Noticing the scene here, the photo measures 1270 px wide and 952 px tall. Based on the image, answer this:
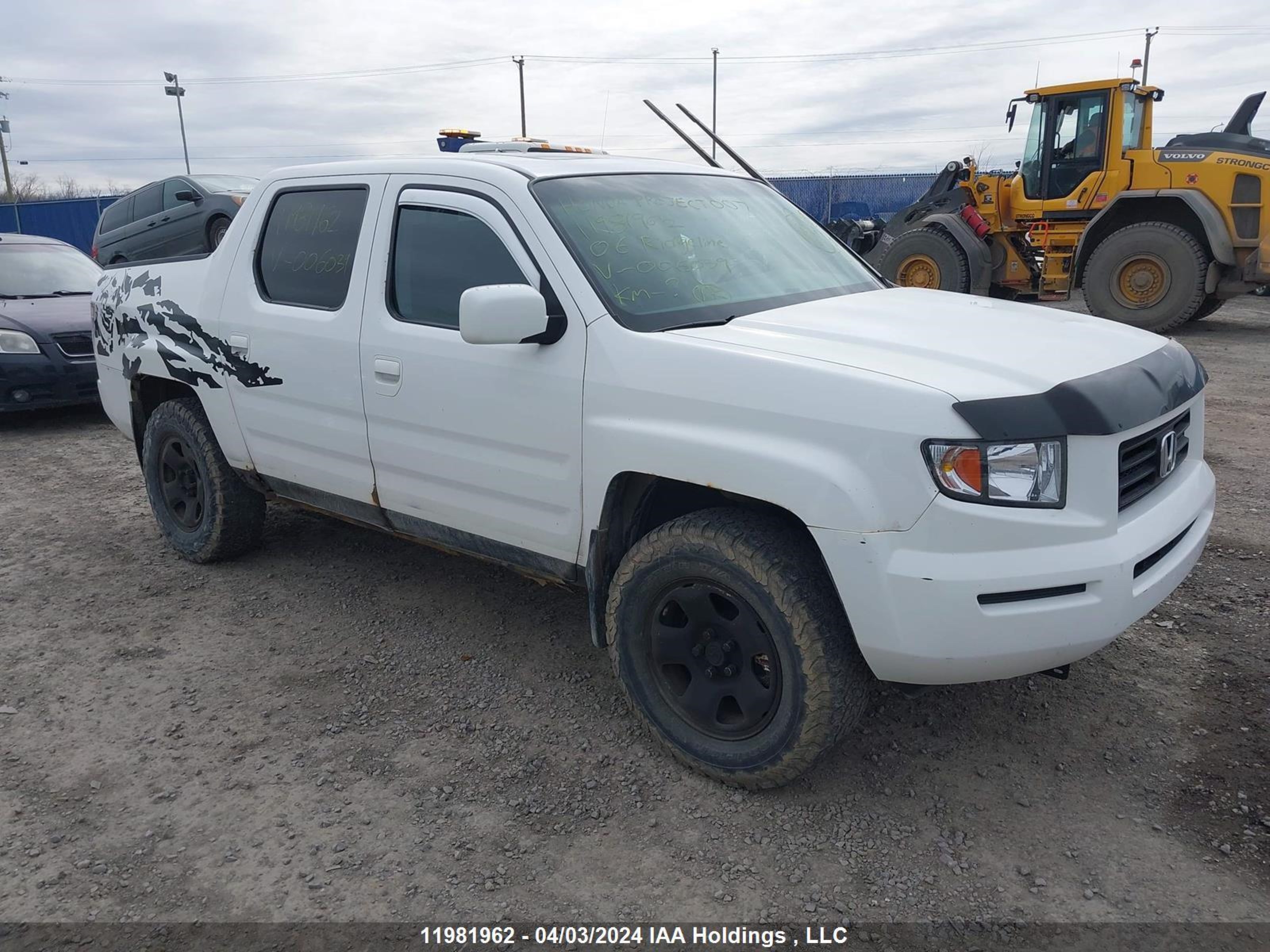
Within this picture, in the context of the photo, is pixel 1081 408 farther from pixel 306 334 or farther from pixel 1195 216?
pixel 1195 216

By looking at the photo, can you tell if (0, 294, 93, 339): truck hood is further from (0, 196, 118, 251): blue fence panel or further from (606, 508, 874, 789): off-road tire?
(0, 196, 118, 251): blue fence panel

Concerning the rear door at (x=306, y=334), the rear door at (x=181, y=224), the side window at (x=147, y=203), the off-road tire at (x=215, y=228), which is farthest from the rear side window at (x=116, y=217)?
the rear door at (x=306, y=334)

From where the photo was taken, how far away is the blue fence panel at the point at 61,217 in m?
27.5

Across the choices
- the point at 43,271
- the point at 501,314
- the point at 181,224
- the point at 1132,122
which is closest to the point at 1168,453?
the point at 501,314

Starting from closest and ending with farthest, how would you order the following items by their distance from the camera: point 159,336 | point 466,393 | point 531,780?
point 531,780 < point 466,393 < point 159,336

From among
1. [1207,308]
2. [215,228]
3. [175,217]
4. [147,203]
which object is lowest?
[1207,308]

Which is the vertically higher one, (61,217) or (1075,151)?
(61,217)

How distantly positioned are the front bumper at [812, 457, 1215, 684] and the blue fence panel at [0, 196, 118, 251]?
98.2ft

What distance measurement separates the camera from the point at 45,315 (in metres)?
8.10

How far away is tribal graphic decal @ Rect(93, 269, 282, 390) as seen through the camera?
4.17 meters

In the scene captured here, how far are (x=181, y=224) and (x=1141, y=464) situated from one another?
12910mm

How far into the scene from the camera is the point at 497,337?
112 inches

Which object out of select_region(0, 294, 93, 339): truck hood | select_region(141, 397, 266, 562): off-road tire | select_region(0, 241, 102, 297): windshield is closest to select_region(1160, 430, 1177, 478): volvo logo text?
select_region(141, 397, 266, 562): off-road tire

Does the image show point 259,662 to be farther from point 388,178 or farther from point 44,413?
point 44,413
